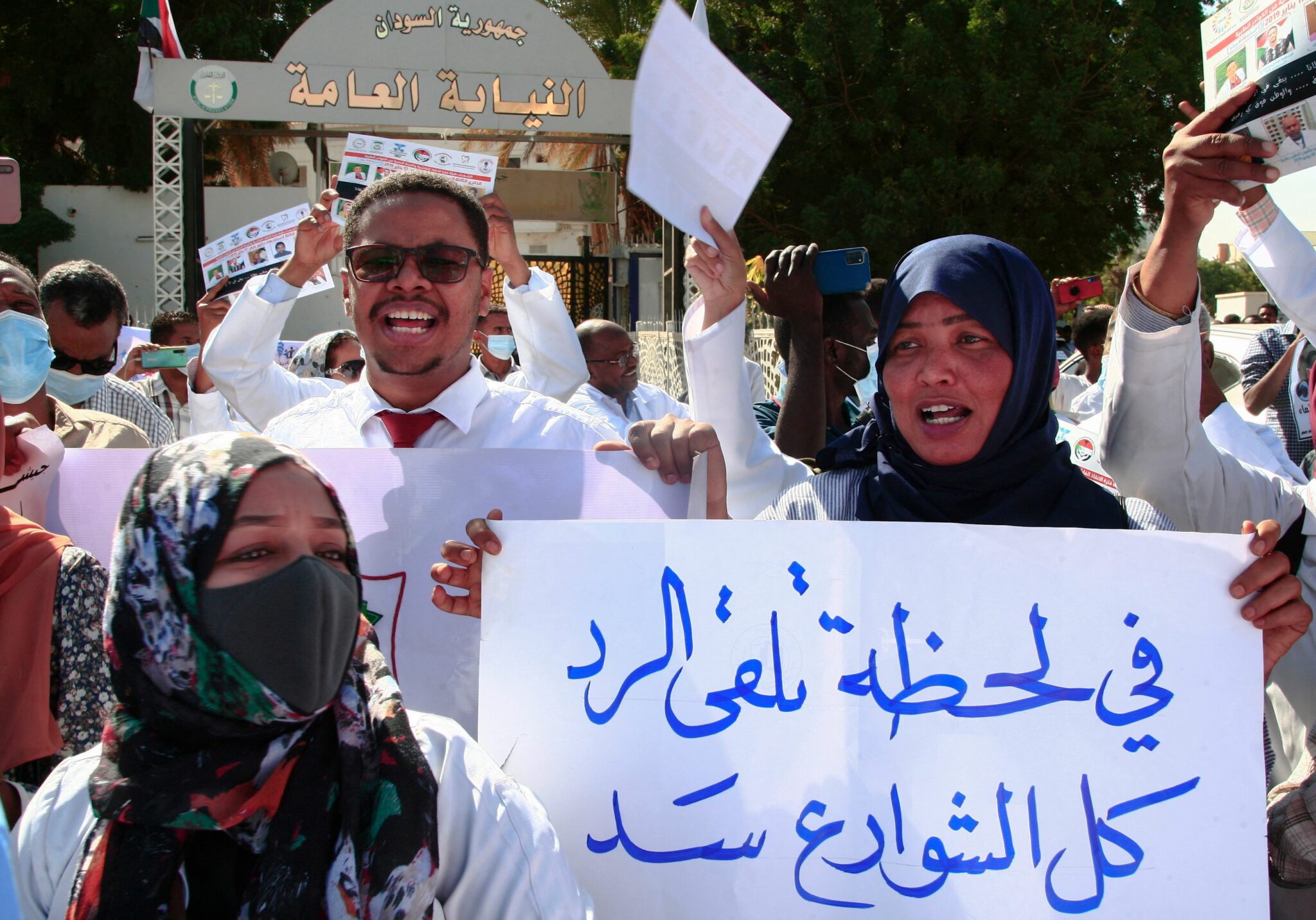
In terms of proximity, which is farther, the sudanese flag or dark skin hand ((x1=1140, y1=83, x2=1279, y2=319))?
the sudanese flag

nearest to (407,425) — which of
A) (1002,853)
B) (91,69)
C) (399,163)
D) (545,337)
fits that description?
(545,337)

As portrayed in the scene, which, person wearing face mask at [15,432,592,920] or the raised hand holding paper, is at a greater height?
the raised hand holding paper

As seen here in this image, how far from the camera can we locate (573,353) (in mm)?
3479

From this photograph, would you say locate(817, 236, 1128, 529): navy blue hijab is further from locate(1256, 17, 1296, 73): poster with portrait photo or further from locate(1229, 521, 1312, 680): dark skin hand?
locate(1256, 17, 1296, 73): poster with portrait photo

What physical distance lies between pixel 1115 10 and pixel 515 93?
10.7 meters

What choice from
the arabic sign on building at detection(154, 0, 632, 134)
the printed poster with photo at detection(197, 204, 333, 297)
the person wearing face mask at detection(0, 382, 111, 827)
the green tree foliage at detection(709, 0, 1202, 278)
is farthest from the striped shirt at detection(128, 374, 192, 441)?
the green tree foliage at detection(709, 0, 1202, 278)

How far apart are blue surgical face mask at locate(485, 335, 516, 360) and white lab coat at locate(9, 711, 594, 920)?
15.4 feet

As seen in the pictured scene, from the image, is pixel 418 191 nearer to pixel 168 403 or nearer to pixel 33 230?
pixel 168 403

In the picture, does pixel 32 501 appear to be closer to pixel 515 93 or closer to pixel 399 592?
pixel 399 592

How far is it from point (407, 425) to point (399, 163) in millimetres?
2101

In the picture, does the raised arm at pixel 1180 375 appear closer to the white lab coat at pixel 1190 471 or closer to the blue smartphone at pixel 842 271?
the white lab coat at pixel 1190 471

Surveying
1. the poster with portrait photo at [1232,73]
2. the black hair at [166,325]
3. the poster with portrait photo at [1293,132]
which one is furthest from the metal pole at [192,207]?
the poster with portrait photo at [1293,132]

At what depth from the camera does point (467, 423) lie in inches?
89.5

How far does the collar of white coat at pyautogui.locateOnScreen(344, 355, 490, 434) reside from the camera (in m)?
2.27
